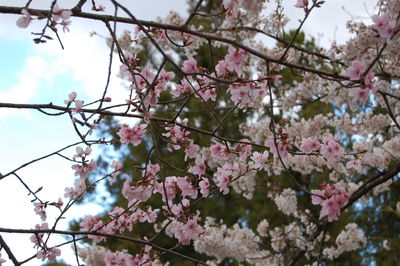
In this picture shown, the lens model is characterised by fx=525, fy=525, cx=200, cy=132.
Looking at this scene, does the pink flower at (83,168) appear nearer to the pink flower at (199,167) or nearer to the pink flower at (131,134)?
the pink flower at (131,134)

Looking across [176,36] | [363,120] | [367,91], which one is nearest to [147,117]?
[367,91]

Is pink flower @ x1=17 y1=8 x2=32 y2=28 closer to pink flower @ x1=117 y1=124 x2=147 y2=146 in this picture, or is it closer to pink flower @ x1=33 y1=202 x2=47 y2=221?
pink flower @ x1=117 y1=124 x2=147 y2=146

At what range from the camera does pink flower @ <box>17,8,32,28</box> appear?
1919mm

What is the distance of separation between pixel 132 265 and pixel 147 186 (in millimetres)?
709

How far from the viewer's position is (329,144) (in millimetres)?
2557

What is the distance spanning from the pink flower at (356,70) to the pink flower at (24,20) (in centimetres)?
120

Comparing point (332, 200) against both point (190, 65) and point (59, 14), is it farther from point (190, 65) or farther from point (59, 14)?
point (59, 14)

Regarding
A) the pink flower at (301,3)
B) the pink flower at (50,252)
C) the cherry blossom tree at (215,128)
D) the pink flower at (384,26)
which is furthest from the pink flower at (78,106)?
the pink flower at (384,26)

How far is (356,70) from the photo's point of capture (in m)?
1.97

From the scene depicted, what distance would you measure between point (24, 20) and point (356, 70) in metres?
1.25

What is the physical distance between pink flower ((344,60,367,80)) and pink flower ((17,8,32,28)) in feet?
3.95

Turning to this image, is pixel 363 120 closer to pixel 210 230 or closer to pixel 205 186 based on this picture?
pixel 210 230

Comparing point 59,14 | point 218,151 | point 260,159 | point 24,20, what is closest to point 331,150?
point 260,159

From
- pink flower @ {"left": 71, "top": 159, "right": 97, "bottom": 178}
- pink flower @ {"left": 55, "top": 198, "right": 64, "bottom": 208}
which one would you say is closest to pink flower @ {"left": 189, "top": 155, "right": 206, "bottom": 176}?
pink flower @ {"left": 71, "top": 159, "right": 97, "bottom": 178}
